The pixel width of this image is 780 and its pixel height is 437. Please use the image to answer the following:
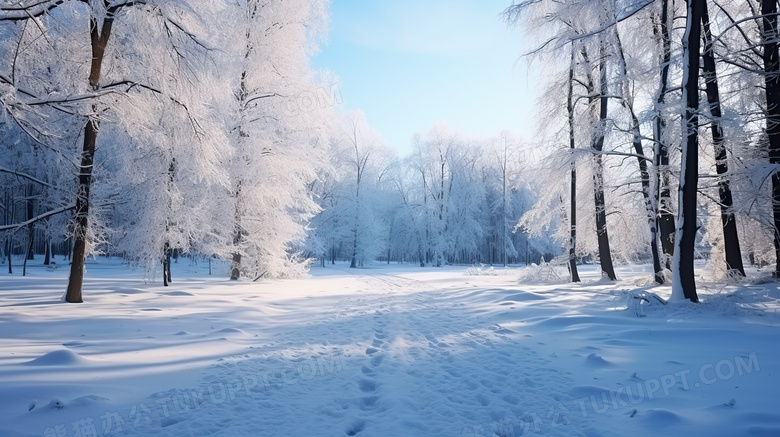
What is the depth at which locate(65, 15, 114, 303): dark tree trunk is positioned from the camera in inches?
294

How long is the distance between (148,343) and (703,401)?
6713mm

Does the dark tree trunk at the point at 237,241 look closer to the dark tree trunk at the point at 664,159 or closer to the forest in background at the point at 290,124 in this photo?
the forest in background at the point at 290,124

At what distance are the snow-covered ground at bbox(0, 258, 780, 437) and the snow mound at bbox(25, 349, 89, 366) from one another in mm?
17

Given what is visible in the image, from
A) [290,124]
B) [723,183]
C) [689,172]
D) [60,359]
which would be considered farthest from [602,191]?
[60,359]

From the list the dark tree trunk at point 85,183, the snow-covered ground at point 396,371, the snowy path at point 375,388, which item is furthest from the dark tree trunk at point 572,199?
the dark tree trunk at point 85,183

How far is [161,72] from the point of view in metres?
7.48

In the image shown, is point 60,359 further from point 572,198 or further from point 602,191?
point 572,198

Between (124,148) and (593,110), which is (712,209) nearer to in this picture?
(593,110)

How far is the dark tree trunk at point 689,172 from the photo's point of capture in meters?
6.88

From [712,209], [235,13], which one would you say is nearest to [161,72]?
[235,13]

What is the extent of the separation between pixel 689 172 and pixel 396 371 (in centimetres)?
715

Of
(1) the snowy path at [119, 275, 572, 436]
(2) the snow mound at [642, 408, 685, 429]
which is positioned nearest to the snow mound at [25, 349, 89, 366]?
(1) the snowy path at [119, 275, 572, 436]

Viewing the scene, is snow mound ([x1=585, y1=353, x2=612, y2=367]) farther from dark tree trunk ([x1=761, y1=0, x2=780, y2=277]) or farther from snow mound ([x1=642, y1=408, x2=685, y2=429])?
dark tree trunk ([x1=761, y1=0, x2=780, y2=277])

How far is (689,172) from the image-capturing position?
6.90 metres
